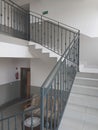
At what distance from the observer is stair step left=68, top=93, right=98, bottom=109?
2506 mm

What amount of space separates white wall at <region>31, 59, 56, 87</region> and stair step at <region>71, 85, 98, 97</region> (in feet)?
9.67

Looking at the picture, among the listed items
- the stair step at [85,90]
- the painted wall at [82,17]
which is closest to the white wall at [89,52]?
the painted wall at [82,17]

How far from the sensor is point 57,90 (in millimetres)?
2252

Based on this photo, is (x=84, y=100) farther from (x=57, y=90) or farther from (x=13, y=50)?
(x=13, y=50)

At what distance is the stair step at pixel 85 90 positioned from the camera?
2.75 metres

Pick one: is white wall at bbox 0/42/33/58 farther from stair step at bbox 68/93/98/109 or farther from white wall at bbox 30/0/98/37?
stair step at bbox 68/93/98/109

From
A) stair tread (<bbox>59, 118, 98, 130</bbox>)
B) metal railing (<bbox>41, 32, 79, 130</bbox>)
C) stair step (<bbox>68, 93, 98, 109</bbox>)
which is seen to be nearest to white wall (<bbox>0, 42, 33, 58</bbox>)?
metal railing (<bbox>41, 32, 79, 130</bbox>)

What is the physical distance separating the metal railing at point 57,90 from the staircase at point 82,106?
4.2 inches

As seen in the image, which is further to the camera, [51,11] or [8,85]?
[8,85]

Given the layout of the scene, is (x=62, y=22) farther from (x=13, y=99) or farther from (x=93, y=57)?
(x=13, y=99)

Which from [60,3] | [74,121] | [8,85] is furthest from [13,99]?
[74,121]

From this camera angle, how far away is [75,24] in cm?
496

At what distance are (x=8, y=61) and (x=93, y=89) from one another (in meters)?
5.13

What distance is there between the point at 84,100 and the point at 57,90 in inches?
27.2
